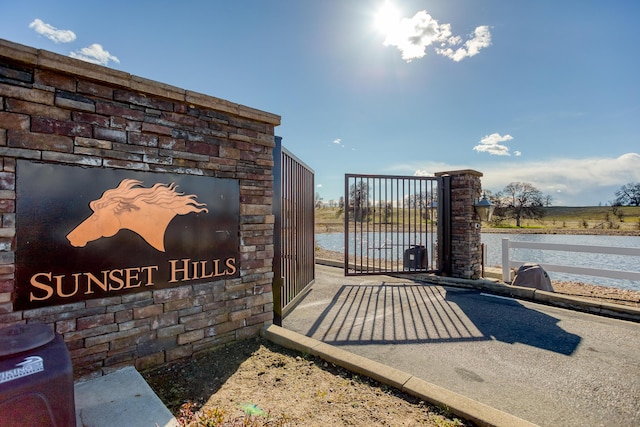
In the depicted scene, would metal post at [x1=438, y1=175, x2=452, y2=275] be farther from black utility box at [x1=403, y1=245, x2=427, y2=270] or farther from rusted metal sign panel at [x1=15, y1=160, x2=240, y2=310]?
rusted metal sign panel at [x1=15, y1=160, x2=240, y2=310]

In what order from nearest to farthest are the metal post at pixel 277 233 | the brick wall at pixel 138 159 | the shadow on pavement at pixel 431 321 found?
the brick wall at pixel 138 159 < the shadow on pavement at pixel 431 321 < the metal post at pixel 277 233

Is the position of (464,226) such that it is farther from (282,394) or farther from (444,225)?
(282,394)

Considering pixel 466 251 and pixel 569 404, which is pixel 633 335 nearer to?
pixel 569 404

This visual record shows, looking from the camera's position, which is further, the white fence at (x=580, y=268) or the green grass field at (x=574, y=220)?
the green grass field at (x=574, y=220)

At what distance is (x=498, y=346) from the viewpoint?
3336 millimetres

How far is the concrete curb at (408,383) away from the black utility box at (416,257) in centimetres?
431

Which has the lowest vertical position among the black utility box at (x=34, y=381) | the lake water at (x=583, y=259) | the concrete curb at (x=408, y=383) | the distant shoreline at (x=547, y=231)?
the lake water at (x=583, y=259)

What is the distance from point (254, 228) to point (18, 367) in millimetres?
2181

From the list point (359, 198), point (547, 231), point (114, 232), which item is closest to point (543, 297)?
point (359, 198)

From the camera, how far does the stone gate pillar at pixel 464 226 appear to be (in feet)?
20.6

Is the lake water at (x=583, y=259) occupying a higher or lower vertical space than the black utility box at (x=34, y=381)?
lower

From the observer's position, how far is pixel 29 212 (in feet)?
6.84

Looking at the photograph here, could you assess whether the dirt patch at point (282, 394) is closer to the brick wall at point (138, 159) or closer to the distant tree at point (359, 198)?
the brick wall at point (138, 159)

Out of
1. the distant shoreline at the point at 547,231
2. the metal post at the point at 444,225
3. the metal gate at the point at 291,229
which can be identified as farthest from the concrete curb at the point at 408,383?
the distant shoreline at the point at 547,231
